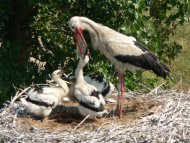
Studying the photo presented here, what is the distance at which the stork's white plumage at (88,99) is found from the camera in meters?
7.43

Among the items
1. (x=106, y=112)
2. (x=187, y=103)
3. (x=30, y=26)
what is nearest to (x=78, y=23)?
(x=106, y=112)

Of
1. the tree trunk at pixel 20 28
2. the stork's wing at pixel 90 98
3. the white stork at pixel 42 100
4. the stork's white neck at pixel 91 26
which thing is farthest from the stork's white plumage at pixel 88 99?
the tree trunk at pixel 20 28

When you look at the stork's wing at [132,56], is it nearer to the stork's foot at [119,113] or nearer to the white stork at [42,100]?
the stork's foot at [119,113]

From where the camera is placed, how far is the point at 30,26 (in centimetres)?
1030

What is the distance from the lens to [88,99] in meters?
7.47

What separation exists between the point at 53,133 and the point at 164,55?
11.2 feet

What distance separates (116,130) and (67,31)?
9.61 ft

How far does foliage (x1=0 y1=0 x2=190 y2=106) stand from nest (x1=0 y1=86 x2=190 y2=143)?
61.7 inches

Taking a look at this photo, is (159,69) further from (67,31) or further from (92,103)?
(67,31)

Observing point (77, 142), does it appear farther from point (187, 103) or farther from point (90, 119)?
point (187, 103)

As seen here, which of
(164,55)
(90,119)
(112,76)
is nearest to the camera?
(90,119)

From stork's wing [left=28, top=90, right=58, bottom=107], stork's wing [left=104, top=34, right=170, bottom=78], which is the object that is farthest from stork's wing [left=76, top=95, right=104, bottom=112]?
stork's wing [left=104, top=34, right=170, bottom=78]

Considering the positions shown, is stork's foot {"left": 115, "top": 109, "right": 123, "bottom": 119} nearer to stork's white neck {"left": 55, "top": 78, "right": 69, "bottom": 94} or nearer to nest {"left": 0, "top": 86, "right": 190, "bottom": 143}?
nest {"left": 0, "top": 86, "right": 190, "bottom": 143}

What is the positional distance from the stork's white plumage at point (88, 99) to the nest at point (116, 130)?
11cm
